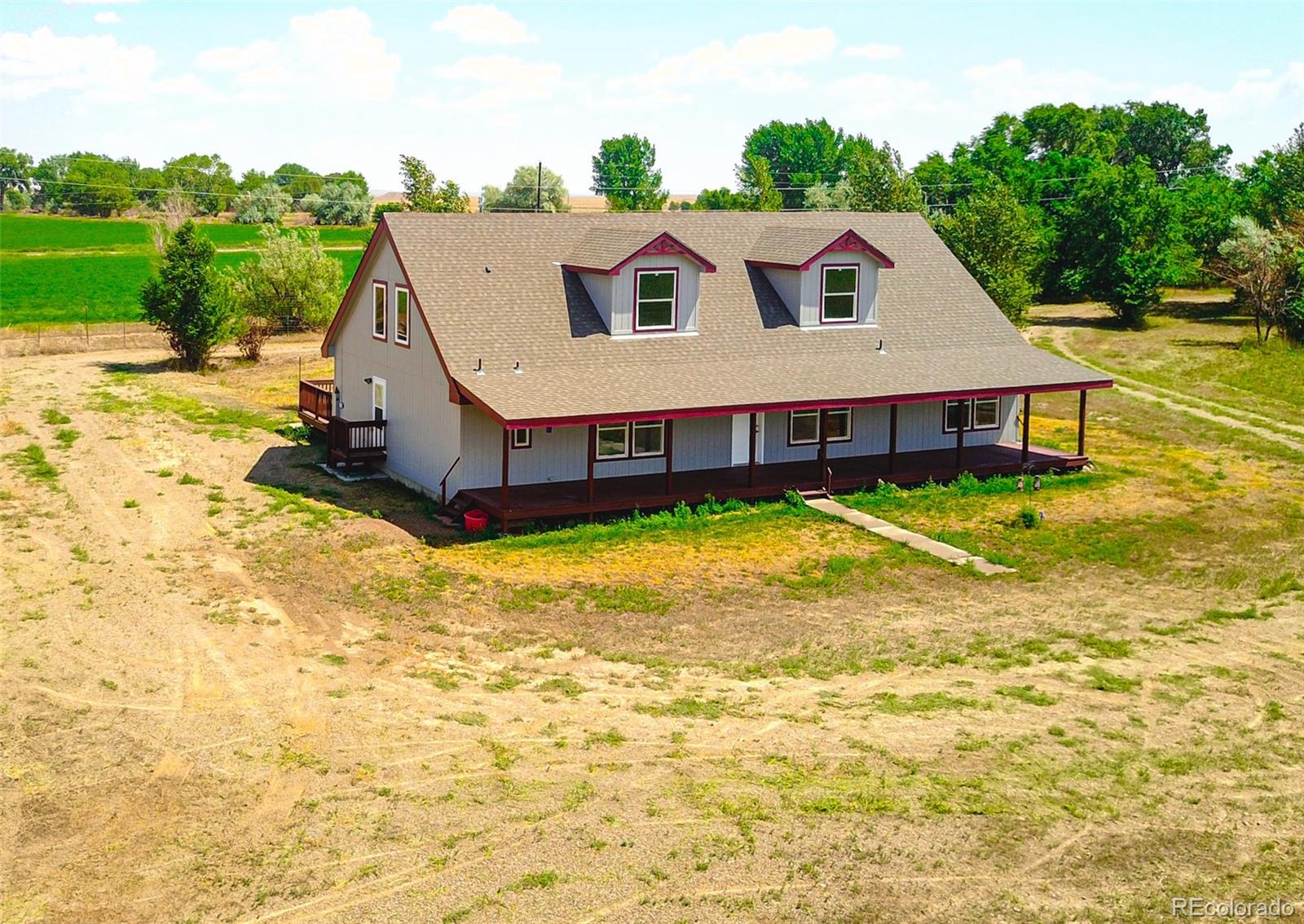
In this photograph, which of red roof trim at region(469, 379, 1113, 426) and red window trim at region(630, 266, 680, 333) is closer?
red roof trim at region(469, 379, 1113, 426)

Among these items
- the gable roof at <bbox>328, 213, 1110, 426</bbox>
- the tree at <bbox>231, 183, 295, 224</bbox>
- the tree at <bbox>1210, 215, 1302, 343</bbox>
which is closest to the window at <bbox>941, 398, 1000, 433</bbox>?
the gable roof at <bbox>328, 213, 1110, 426</bbox>

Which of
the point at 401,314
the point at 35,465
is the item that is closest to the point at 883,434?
the point at 401,314

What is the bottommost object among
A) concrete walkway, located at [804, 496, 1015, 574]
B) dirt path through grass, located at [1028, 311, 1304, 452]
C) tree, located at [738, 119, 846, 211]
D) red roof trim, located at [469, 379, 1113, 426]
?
concrete walkway, located at [804, 496, 1015, 574]

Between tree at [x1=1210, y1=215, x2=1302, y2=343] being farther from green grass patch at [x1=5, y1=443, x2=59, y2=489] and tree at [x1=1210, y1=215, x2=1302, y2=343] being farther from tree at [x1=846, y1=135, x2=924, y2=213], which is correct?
green grass patch at [x1=5, y1=443, x2=59, y2=489]

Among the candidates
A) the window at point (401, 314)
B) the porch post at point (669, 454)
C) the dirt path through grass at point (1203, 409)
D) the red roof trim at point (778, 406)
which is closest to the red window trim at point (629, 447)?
the porch post at point (669, 454)

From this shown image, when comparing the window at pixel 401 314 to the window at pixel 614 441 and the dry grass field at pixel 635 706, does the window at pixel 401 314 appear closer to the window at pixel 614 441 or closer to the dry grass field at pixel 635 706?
the dry grass field at pixel 635 706

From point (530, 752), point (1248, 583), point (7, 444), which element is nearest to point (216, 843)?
point (530, 752)

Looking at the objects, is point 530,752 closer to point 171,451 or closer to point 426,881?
point 426,881
